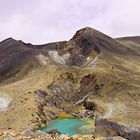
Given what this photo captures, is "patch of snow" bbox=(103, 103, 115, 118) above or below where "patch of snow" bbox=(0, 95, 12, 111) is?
below

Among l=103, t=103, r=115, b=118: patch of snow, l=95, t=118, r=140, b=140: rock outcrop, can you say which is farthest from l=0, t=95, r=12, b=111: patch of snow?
l=95, t=118, r=140, b=140: rock outcrop

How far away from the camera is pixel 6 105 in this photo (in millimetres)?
176000

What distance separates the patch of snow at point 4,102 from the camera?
574 ft

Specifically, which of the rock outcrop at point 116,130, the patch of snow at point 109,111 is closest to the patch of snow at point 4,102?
the patch of snow at point 109,111

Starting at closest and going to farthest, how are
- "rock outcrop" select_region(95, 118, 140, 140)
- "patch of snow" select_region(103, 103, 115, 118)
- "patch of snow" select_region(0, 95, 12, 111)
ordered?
"rock outcrop" select_region(95, 118, 140, 140)
"patch of snow" select_region(0, 95, 12, 111)
"patch of snow" select_region(103, 103, 115, 118)

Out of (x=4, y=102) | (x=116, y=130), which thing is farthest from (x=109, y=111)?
(x=116, y=130)

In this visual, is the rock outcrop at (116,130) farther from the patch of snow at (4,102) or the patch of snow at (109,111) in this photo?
the patch of snow at (109,111)

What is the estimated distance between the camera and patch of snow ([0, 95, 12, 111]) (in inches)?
6883

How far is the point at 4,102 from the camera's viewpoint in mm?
179500

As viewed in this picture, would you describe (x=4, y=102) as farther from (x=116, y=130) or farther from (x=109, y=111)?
(x=116, y=130)

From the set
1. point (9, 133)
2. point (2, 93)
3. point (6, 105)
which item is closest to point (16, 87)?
point (2, 93)

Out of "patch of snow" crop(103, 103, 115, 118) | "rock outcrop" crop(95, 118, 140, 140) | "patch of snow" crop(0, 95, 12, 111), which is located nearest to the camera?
"rock outcrop" crop(95, 118, 140, 140)

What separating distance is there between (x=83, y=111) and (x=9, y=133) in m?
158

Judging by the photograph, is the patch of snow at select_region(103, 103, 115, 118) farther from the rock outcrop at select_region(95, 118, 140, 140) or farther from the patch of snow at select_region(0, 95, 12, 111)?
the rock outcrop at select_region(95, 118, 140, 140)
